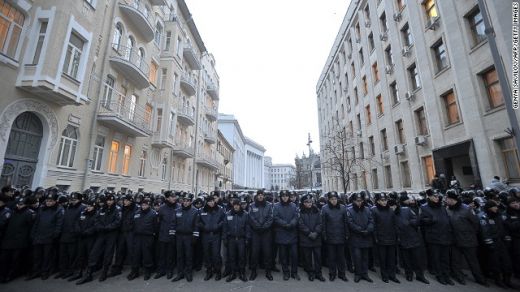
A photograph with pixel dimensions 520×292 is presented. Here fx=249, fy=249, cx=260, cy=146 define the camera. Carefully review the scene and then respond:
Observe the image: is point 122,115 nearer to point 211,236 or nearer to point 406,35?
point 211,236

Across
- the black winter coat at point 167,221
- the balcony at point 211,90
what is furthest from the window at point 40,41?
the balcony at point 211,90

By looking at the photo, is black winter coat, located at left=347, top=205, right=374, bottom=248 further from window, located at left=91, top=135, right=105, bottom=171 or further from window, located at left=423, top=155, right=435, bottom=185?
window, located at left=91, top=135, right=105, bottom=171

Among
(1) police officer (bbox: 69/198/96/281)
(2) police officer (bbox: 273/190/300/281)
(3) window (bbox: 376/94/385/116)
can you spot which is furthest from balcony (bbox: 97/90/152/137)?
(3) window (bbox: 376/94/385/116)

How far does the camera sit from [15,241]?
599 cm

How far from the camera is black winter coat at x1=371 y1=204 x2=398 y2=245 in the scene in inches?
246

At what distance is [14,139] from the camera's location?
30.9 feet

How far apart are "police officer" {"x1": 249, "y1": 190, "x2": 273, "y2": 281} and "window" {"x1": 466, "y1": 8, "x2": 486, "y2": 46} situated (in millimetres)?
13406

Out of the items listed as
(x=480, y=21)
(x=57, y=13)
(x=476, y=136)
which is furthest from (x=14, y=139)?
(x=480, y=21)

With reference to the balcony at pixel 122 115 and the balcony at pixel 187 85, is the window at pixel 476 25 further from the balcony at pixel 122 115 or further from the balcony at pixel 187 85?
the balcony at pixel 187 85

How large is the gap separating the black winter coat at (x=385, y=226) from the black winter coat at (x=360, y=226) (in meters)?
0.21

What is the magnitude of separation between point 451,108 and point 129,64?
18.5 m

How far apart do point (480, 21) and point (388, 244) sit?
12.6 meters

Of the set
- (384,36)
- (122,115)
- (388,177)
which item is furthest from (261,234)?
(384,36)

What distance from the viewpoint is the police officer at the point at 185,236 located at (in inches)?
248
